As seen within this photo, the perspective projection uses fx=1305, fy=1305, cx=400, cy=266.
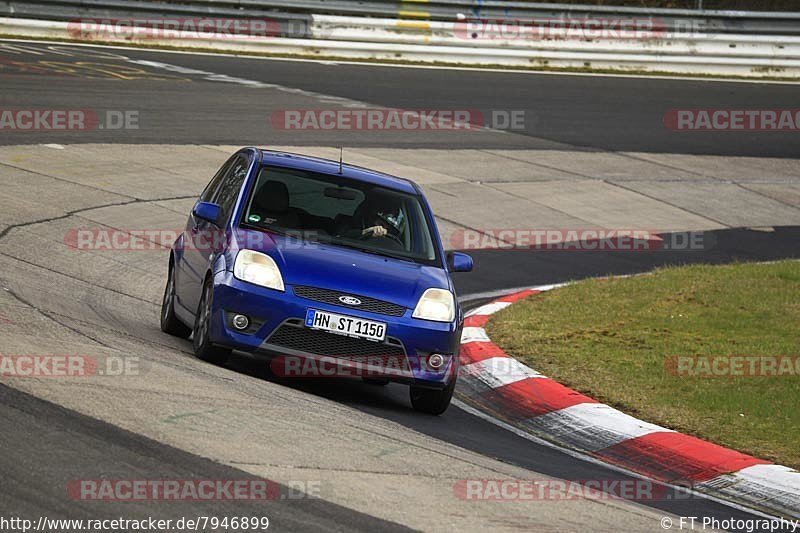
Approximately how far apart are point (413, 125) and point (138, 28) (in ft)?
25.5

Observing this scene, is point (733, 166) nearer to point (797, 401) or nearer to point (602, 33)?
point (602, 33)

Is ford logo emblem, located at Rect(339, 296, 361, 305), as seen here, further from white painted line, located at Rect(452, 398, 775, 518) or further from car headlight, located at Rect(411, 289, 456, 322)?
white painted line, located at Rect(452, 398, 775, 518)

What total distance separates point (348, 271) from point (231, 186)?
1.67 metres

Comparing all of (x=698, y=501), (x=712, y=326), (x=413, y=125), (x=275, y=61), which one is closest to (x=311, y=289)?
(x=698, y=501)

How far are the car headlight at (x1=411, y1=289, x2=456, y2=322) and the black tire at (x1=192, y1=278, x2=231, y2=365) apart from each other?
4.17 feet

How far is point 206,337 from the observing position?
8.38 meters

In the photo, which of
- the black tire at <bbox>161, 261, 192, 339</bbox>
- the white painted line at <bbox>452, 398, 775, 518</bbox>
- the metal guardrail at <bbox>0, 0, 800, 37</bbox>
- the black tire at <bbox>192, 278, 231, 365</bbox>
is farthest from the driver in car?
the metal guardrail at <bbox>0, 0, 800, 37</bbox>

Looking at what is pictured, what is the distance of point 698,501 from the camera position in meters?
7.04

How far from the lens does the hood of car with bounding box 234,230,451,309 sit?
822 cm
